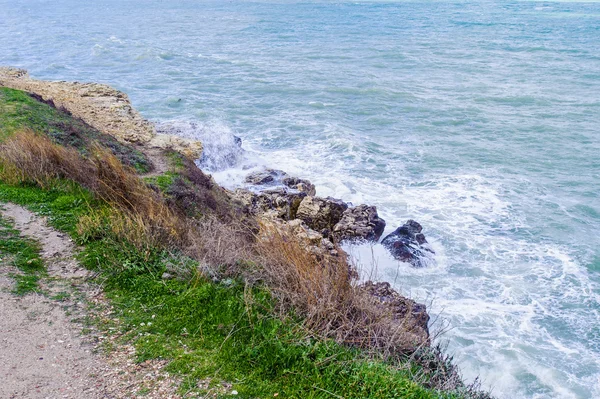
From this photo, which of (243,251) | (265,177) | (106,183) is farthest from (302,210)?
(243,251)

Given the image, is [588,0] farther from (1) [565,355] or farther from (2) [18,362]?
(2) [18,362]

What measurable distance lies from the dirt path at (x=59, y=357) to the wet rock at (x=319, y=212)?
28.5ft

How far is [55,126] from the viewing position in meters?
16.7

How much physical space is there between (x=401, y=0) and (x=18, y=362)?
101 meters

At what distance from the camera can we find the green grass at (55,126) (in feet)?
50.9

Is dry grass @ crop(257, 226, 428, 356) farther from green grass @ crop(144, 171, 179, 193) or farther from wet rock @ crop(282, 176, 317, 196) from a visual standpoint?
wet rock @ crop(282, 176, 317, 196)

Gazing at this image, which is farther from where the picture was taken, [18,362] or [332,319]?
[332,319]

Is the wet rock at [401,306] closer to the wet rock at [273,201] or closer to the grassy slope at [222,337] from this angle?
the grassy slope at [222,337]

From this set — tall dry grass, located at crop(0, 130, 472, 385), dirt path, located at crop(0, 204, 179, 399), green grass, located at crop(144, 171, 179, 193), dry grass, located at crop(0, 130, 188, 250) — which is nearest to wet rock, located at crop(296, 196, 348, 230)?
green grass, located at crop(144, 171, 179, 193)

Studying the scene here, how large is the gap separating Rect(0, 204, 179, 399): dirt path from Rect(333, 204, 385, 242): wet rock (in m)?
8.99

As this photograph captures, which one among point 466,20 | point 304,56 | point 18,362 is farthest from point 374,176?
point 466,20

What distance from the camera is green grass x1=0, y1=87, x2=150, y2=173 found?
610 inches

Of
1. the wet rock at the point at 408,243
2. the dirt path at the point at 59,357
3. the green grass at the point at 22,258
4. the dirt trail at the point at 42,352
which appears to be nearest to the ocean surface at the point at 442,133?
the wet rock at the point at 408,243

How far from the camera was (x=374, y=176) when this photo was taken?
2120 centimetres
